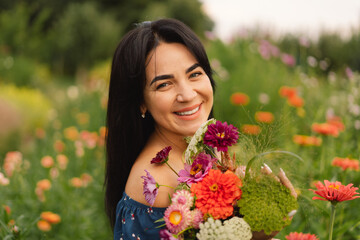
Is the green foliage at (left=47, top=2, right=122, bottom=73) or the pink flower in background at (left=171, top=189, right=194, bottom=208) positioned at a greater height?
the green foliage at (left=47, top=2, right=122, bottom=73)

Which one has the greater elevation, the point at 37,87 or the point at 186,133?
the point at 37,87

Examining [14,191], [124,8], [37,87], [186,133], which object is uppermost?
[124,8]

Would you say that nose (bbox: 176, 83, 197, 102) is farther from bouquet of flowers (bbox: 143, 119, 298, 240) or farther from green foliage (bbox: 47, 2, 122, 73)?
green foliage (bbox: 47, 2, 122, 73)

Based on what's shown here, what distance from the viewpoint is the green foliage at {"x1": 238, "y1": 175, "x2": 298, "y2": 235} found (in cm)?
108

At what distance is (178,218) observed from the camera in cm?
111

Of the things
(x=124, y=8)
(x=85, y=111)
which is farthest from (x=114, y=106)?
(x=124, y=8)

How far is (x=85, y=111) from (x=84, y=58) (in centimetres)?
1304

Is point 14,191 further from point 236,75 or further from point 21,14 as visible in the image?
point 21,14

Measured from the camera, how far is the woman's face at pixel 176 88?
5.09ft

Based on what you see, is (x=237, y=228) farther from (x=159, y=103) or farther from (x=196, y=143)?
(x=159, y=103)

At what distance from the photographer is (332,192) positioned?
119 centimetres

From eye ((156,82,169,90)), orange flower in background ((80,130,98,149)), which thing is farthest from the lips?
orange flower in background ((80,130,98,149))

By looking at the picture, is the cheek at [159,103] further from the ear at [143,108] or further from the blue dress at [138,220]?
the blue dress at [138,220]

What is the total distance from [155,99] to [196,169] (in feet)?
1.52
